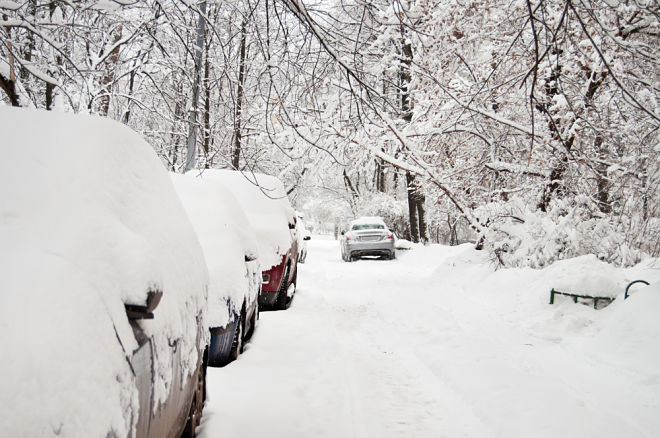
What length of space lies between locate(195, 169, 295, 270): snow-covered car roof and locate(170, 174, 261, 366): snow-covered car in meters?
1.29

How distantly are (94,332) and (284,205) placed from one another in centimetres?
794

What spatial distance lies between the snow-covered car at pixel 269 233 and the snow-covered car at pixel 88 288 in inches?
179

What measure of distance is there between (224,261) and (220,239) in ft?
1.22

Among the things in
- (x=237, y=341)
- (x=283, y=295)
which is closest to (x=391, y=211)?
(x=283, y=295)

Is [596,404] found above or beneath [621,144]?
beneath

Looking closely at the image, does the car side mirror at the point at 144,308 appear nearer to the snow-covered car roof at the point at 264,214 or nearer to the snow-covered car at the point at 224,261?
the snow-covered car at the point at 224,261

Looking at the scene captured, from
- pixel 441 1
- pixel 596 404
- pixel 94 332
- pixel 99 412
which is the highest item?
pixel 441 1

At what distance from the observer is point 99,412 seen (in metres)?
1.39

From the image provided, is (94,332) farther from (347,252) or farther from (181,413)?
(347,252)

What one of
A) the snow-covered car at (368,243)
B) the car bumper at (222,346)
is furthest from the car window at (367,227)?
the car bumper at (222,346)

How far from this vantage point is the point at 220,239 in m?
4.93

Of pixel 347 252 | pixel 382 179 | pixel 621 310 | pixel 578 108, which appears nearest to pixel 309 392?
pixel 621 310

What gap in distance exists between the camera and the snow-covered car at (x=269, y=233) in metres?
7.42

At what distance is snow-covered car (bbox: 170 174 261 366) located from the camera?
4340 mm
